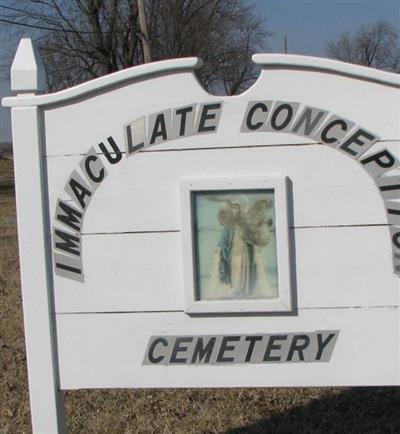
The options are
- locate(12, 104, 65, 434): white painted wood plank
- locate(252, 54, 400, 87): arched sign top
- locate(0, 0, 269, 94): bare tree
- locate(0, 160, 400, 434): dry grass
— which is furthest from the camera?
locate(0, 0, 269, 94): bare tree

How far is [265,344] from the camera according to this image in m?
1.99

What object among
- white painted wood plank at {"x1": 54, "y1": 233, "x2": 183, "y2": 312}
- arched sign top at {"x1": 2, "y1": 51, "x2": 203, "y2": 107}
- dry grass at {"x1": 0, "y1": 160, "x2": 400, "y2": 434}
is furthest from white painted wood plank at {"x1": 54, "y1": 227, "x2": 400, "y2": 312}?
dry grass at {"x1": 0, "y1": 160, "x2": 400, "y2": 434}

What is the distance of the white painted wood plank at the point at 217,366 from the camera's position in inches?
77.6

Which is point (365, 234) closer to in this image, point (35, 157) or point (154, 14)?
point (35, 157)

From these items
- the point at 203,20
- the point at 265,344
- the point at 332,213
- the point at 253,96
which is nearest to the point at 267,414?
the point at 265,344

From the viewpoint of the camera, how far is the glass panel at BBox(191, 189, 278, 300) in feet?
6.38

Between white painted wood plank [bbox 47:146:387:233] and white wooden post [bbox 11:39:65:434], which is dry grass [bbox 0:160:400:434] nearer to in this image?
white wooden post [bbox 11:39:65:434]

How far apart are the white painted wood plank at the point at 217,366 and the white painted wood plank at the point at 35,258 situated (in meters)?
0.04

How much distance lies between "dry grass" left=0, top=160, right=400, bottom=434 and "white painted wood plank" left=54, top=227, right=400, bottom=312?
1.24 m

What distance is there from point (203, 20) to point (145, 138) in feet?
74.5

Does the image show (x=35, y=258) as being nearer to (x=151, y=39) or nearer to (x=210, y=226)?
(x=210, y=226)

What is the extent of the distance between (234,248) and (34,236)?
1.77ft

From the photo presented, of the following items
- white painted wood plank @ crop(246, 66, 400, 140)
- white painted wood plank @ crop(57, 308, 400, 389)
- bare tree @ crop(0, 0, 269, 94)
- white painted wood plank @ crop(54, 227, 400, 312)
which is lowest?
white painted wood plank @ crop(57, 308, 400, 389)

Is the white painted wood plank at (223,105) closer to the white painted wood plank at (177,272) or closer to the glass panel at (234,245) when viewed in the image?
the glass panel at (234,245)
